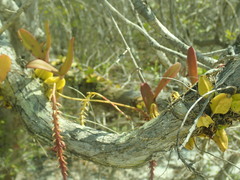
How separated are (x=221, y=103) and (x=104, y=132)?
0.44 metres

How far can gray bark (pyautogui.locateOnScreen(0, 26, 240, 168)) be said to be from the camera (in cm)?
89

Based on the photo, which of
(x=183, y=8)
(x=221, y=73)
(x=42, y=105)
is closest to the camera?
(x=221, y=73)

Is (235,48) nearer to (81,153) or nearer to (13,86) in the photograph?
(81,153)

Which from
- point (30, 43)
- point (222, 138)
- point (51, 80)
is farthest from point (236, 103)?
point (30, 43)

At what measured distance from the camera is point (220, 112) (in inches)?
33.8

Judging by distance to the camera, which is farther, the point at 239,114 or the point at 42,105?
the point at 42,105

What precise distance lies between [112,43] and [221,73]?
2641 millimetres

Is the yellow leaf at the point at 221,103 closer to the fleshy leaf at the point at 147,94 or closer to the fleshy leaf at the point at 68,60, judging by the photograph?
the fleshy leaf at the point at 147,94

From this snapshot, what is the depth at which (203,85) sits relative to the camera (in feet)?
2.75

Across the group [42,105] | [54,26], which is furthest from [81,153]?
[54,26]

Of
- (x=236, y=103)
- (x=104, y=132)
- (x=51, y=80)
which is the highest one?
(x=236, y=103)

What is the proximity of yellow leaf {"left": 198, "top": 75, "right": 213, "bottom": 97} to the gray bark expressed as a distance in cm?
3

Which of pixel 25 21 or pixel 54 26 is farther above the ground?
pixel 25 21

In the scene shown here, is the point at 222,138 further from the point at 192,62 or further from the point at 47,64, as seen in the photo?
the point at 47,64
